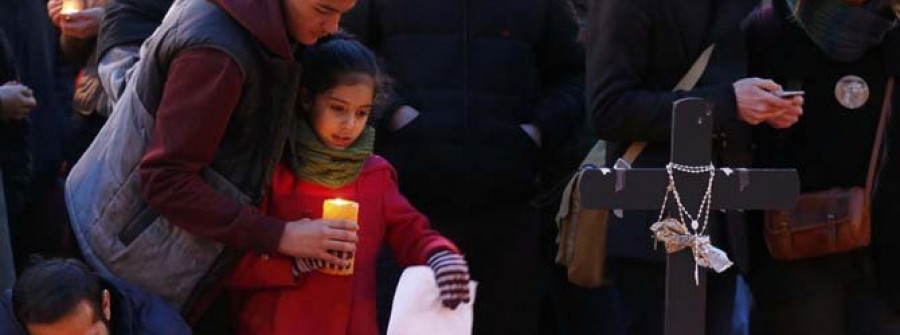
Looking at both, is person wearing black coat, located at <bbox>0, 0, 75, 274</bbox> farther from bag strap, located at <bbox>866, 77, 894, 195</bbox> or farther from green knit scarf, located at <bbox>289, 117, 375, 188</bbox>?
bag strap, located at <bbox>866, 77, 894, 195</bbox>

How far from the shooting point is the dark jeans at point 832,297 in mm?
4484

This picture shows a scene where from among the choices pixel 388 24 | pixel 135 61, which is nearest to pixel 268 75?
pixel 135 61

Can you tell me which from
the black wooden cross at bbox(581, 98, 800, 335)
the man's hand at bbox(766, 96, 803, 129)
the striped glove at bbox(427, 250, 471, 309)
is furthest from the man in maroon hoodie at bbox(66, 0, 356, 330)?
the man's hand at bbox(766, 96, 803, 129)

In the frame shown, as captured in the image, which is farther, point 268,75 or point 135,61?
point 135,61

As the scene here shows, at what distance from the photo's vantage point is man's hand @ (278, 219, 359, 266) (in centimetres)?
368

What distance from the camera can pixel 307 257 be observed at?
12.2ft

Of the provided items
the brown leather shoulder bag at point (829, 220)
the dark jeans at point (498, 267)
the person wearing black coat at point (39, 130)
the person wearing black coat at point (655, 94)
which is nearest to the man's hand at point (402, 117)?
the dark jeans at point (498, 267)

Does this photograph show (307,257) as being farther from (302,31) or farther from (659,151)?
(659,151)

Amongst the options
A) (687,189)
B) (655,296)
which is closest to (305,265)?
(687,189)

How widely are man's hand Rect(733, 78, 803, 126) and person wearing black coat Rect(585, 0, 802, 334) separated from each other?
35 mm

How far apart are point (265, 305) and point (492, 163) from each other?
1220 mm

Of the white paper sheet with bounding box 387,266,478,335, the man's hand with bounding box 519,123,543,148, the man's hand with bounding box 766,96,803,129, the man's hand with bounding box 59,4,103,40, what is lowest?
the white paper sheet with bounding box 387,266,478,335

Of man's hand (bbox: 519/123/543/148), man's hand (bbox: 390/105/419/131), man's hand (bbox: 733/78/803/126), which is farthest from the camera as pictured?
man's hand (bbox: 519/123/543/148)

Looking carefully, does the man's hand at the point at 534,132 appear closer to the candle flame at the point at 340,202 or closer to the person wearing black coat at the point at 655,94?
the person wearing black coat at the point at 655,94
